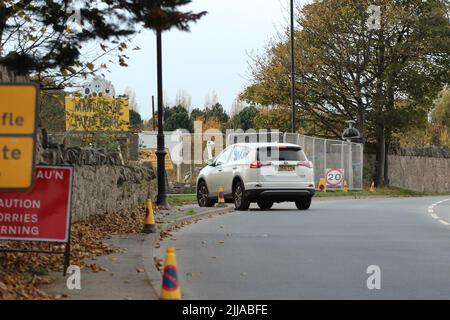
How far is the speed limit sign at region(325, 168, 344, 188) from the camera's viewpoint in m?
39.9

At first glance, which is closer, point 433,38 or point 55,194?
point 55,194

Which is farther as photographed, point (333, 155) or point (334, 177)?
point (333, 155)

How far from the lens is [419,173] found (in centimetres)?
5450

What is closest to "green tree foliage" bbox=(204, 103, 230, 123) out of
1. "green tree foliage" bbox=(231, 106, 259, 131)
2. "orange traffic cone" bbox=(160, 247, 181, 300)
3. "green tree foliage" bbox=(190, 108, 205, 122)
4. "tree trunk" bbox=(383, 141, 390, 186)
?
"green tree foliage" bbox=(190, 108, 205, 122)

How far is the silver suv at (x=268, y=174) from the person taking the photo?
2198cm

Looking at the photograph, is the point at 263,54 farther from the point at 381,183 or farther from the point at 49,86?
the point at 49,86

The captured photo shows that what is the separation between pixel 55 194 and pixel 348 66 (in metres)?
38.5

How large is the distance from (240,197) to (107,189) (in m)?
6.27

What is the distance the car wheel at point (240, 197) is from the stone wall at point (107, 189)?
234 cm
